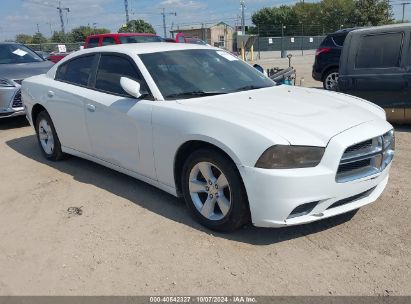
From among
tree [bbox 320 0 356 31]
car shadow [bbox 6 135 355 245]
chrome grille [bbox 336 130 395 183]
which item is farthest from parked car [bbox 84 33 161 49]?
tree [bbox 320 0 356 31]

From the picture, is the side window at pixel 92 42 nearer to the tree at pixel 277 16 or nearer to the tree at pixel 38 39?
the tree at pixel 38 39

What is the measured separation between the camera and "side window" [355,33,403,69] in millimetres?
6938

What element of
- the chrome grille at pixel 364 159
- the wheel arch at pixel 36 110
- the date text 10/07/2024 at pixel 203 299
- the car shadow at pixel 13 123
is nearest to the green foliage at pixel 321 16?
the car shadow at pixel 13 123

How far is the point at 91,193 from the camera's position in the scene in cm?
485

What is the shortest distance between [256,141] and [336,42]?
28.1 ft

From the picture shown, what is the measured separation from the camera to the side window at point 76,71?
5211 mm

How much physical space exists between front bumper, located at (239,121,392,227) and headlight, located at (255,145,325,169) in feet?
0.12

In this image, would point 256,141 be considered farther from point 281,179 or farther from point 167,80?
point 167,80

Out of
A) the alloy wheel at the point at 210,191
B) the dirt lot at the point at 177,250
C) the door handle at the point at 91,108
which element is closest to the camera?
the dirt lot at the point at 177,250

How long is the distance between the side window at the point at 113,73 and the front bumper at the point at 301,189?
175 centimetres

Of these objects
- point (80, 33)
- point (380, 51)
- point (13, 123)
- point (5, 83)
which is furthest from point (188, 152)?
point (80, 33)

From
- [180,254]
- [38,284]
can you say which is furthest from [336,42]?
[38,284]

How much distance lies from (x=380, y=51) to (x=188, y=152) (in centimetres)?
473

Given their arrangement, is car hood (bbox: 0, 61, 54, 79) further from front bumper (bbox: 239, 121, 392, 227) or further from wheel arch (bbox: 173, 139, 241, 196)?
front bumper (bbox: 239, 121, 392, 227)
